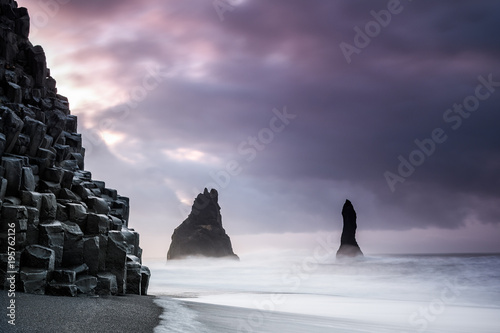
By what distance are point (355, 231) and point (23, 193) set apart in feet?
251

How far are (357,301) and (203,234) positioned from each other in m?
76.0

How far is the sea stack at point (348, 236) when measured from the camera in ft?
269

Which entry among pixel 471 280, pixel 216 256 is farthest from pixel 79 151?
pixel 216 256

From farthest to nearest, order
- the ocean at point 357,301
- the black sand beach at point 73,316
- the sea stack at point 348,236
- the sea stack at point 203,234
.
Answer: the sea stack at point 203,234, the sea stack at point 348,236, the ocean at point 357,301, the black sand beach at point 73,316

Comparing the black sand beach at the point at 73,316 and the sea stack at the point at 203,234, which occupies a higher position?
the sea stack at the point at 203,234

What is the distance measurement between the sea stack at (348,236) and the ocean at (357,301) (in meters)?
19.4

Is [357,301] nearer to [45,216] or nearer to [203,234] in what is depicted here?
[45,216]

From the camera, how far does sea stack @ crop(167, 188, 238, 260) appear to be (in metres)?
100

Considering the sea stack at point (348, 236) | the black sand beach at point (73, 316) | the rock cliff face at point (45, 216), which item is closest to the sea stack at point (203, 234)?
the sea stack at point (348, 236)

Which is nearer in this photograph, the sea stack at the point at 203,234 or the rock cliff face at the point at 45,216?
the rock cliff face at the point at 45,216

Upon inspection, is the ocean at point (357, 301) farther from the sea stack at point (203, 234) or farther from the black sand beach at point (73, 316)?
the sea stack at point (203, 234)

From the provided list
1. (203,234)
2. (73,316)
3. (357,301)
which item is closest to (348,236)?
(203,234)

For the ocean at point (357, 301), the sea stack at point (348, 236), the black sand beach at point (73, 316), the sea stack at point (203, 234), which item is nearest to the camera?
the black sand beach at point (73, 316)

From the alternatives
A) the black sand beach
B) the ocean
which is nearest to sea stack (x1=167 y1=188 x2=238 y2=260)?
the ocean
